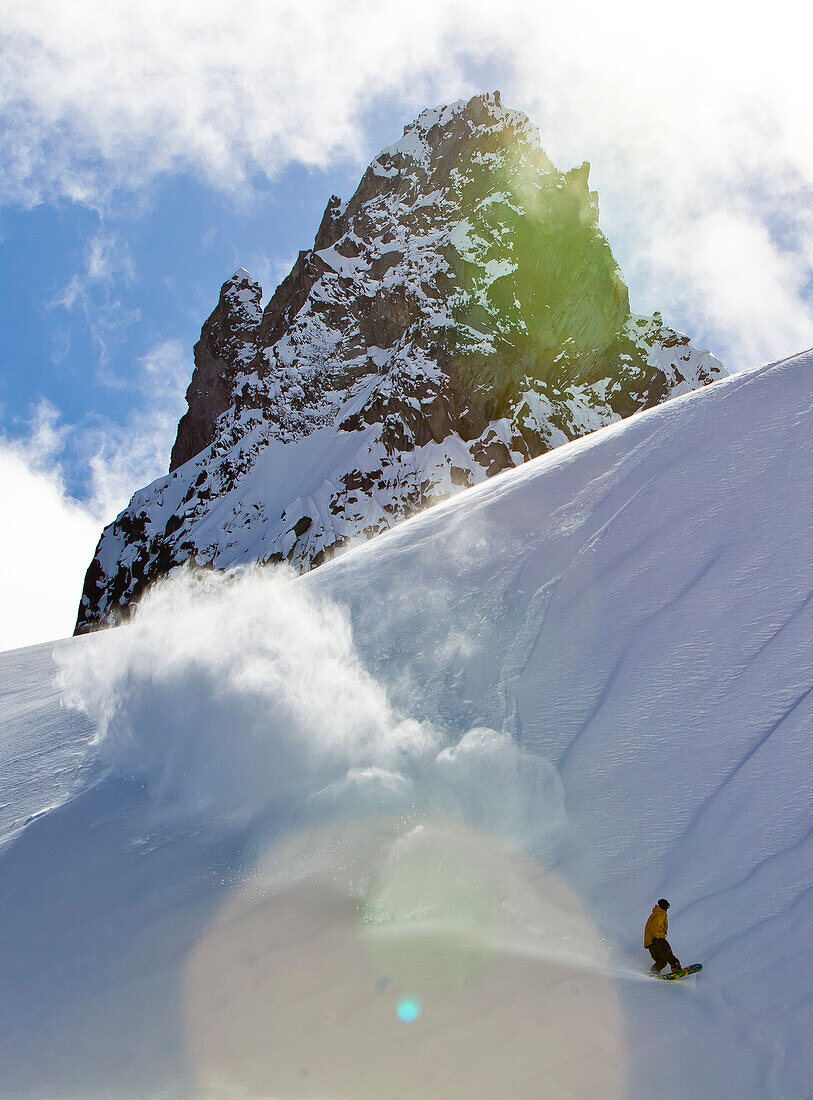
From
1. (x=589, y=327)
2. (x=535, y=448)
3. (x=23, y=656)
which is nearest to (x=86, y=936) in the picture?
(x=23, y=656)

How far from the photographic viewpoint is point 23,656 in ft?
66.0

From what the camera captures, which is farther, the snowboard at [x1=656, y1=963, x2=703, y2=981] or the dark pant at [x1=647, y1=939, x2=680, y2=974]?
the dark pant at [x1=647, y1=939, x2=680, y2=974]

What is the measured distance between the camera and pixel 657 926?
6652 millimetres

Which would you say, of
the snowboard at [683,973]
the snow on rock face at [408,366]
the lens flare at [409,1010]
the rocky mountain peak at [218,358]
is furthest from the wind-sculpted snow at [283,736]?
the rocky mountain peak at [218,358]

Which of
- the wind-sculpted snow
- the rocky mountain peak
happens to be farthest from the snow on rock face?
the wind-sculpted snow

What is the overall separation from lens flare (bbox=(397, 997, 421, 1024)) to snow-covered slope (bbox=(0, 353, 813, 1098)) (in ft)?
0.13

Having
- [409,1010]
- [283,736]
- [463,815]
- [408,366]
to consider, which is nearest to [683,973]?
[409,1010]

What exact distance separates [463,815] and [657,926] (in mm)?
2715

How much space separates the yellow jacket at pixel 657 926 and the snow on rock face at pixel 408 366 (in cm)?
8243

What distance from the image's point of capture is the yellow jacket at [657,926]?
21.8ft

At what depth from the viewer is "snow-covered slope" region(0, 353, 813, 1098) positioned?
243 inches

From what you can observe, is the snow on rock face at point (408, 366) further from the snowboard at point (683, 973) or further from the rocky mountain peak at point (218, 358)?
the snowboard at point (683, 973)

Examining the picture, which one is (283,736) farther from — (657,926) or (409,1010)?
(657,926)

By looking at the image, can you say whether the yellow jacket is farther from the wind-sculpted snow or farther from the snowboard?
the wind-sculpted snow
